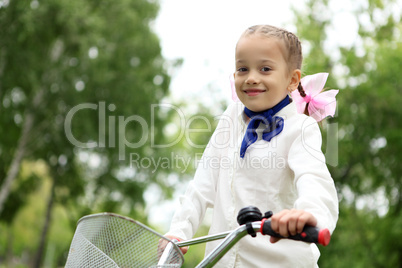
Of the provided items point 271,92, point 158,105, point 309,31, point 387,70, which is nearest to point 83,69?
point 158,105

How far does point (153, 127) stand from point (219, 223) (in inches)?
643

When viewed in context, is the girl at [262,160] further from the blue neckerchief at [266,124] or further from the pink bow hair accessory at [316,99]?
the pink bow hair accessory at [316,99]

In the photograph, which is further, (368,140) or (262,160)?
(368,140)

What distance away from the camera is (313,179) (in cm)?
224

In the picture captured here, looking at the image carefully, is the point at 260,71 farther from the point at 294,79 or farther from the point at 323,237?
the point at 323,237

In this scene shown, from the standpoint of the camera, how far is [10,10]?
12820mm

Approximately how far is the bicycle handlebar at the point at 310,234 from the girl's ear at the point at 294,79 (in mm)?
996

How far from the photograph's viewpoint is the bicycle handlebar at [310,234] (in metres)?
1.84

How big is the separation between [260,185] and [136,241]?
77 cm

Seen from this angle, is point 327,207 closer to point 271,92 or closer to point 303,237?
point 303,237

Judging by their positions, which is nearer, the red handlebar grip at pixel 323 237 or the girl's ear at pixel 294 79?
the red handlebar grip at pixel 323 237

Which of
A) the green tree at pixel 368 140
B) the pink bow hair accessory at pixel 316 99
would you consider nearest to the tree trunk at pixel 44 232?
the green tree at pixel 368 140

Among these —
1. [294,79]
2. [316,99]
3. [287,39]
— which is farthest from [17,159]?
[287,39]

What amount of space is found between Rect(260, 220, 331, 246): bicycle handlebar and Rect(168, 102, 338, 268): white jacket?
31 cm
